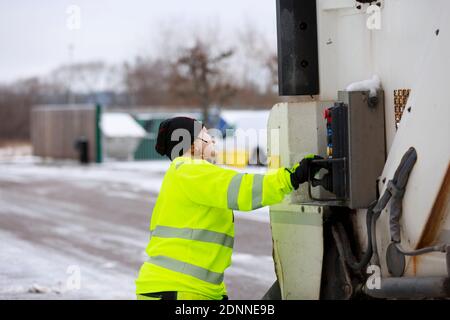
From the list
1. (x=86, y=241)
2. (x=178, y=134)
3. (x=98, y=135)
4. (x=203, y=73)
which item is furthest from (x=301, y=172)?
(x=98, y=135)

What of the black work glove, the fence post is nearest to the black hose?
the black work glove

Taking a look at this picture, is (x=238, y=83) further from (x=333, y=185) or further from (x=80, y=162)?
(x=333, y=185)

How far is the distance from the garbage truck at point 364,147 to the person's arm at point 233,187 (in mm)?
160

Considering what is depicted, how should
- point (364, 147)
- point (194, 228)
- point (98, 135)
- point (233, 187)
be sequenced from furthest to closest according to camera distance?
point (98, 135) → point (194, 228) → point (233, 187) → point (364, 147)

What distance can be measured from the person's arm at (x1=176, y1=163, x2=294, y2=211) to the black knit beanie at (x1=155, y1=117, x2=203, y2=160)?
0.17 metres

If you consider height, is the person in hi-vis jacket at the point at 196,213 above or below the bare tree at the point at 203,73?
below

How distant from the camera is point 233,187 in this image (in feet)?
10.7

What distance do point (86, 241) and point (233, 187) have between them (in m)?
7.60

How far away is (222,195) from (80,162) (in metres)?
24.2

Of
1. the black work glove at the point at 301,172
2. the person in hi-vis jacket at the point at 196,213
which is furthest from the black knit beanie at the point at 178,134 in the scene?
the black work glove at the point at 301,172

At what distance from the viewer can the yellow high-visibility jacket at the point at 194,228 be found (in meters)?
3.29

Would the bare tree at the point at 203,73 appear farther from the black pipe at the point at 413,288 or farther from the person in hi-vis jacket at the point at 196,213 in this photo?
the black pipe at the point at 413,288

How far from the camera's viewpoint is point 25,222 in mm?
12438

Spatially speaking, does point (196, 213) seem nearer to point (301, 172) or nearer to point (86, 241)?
point (301, 172)
